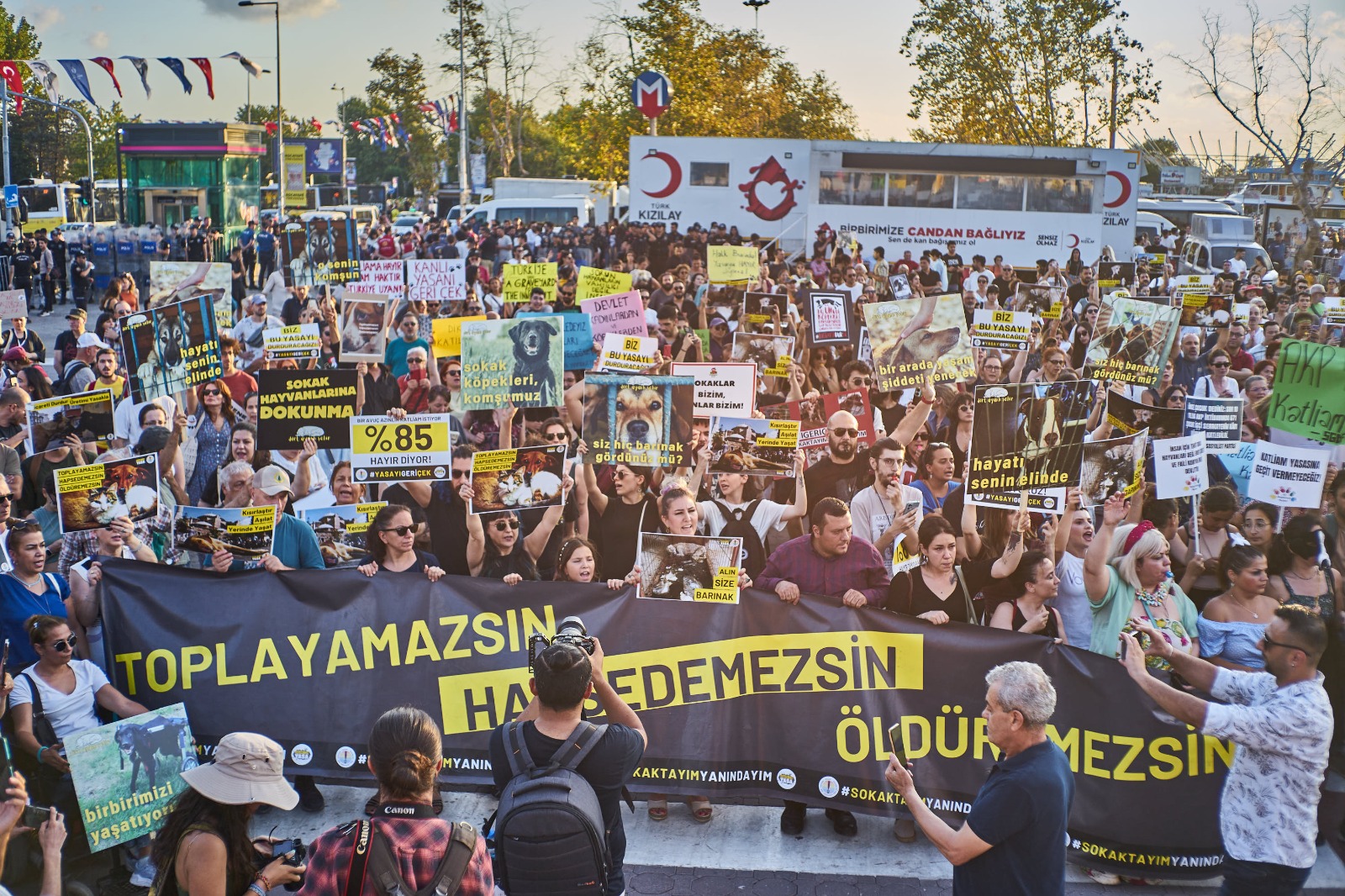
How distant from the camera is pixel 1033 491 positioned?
6668 millimetres

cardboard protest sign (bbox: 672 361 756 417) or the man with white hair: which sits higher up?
cardboard protest sign (bbox: 672 361 756 417)

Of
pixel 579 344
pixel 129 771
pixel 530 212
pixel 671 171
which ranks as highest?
pixel 671 171

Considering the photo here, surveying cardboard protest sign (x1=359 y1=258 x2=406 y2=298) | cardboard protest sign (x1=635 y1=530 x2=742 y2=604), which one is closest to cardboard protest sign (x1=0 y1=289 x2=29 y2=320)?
cardboard protest sign (x1=359 y1=258 x2=406 y2=298)

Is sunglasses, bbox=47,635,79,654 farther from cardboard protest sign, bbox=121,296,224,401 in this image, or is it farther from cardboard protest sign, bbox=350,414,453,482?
A: cardboard protest sign, bbox=121,296,224,401

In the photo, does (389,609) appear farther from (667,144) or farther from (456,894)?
(667,144)

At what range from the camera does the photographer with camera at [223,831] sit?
3.56 m

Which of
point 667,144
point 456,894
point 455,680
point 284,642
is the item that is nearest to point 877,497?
point 455,680

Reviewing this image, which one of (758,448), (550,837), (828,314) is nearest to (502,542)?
(758,448)

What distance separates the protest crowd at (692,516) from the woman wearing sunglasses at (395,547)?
0.06ft

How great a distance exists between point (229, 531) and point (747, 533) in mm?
2925

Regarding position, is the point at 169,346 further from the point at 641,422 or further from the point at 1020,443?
the point at 1020,443

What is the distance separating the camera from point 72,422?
28.8 feet

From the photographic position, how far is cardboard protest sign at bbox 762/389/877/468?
28.1ft

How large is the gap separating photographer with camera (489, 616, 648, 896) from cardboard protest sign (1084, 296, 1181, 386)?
20.5ft
